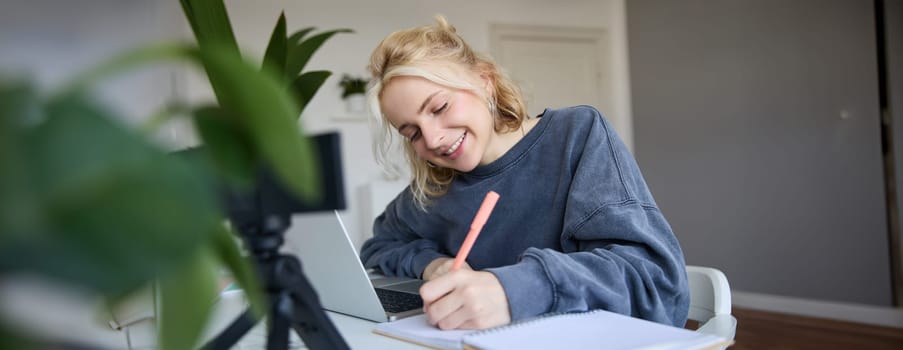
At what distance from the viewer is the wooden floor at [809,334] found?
3.06 metres

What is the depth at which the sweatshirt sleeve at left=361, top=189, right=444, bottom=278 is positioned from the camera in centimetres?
127

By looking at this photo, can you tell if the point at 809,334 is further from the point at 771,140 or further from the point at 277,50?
the point at 277,50

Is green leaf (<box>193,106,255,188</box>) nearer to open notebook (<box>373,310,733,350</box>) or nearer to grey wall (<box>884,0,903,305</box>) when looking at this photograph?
open notebook (<box>373,310,733,350</box>)

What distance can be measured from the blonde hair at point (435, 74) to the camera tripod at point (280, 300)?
76cm

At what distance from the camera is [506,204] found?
122 cm

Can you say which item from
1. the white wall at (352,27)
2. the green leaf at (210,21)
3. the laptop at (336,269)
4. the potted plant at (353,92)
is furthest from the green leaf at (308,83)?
the potted plant at (353,92)

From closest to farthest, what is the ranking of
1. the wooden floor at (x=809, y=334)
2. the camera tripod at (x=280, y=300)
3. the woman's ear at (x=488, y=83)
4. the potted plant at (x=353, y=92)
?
the camera tripod at (x=280, y=300)
the woman's ear at (x=488, y=83)
the wooden floor at (x=809, y=334)
the potted plant at (x=353, y=92)

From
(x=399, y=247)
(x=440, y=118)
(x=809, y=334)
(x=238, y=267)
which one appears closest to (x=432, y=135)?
(x=440, y=118)

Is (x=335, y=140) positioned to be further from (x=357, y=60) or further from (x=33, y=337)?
(x=357, y=60)

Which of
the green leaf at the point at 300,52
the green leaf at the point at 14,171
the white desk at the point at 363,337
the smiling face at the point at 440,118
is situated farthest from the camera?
the smiling face at the point at 440,118

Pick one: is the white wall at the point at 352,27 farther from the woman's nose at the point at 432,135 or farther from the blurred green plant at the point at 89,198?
the blurred green plant at the point at 89,198

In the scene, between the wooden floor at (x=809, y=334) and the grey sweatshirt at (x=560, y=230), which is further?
the wooden floor at (x=809, y=334)

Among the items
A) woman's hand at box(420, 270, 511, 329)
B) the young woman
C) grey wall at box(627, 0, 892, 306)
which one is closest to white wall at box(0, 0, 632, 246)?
grey wall at box(627, 0, 892, 306)

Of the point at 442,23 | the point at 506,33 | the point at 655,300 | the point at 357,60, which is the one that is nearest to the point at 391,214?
the point at 442,23
